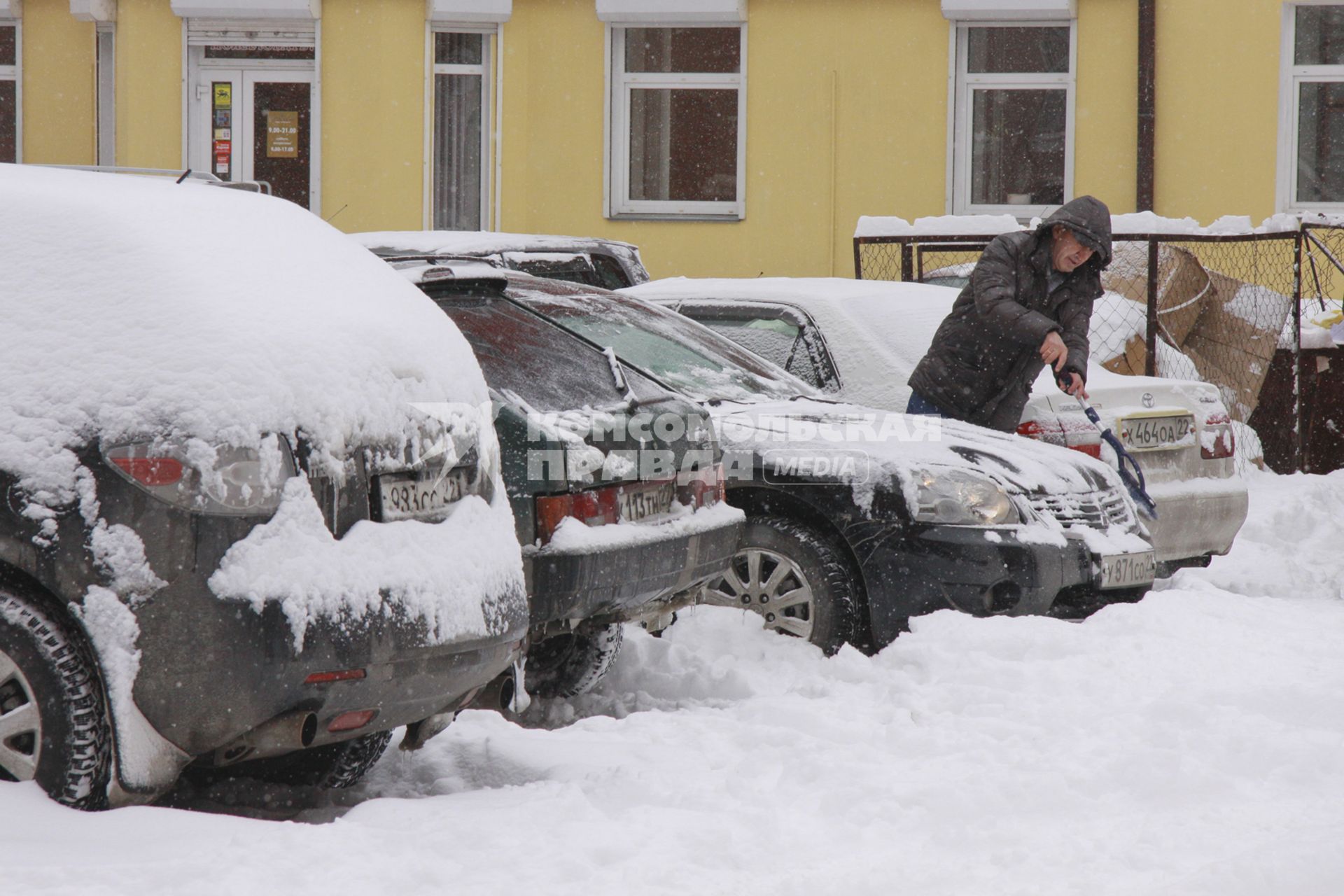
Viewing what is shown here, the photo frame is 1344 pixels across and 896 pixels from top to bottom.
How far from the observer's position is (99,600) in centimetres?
324

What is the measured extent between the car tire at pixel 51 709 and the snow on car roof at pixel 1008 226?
27.3 feet

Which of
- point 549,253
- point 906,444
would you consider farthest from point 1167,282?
point 906,444

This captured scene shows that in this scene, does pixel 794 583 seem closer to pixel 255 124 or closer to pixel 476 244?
pixel 476 244

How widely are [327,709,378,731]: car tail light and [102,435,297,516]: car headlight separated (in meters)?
0.51

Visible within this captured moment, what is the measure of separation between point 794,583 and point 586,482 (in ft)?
4.70

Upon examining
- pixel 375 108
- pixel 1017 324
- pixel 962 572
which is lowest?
pixel 962 572

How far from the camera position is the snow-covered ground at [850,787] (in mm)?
3197

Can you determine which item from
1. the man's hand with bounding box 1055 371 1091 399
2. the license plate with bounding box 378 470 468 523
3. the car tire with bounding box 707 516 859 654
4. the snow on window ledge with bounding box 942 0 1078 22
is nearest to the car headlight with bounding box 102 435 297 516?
the license plate with bounding box 378 470 468 523

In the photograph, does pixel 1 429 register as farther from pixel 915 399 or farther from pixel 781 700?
pixel 915 399

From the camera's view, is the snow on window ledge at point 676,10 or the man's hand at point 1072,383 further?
the snow on window ledge at point 676,10

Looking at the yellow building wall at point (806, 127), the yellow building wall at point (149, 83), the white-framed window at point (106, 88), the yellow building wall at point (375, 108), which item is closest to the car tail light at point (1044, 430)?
the yellow building wall at point (806, 127)

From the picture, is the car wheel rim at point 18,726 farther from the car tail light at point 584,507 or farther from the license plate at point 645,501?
the license plate at point 645,501

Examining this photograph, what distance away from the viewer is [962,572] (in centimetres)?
539

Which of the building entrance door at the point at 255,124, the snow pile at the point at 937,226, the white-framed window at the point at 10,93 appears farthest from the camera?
the white-framed window at the point at 10,93
